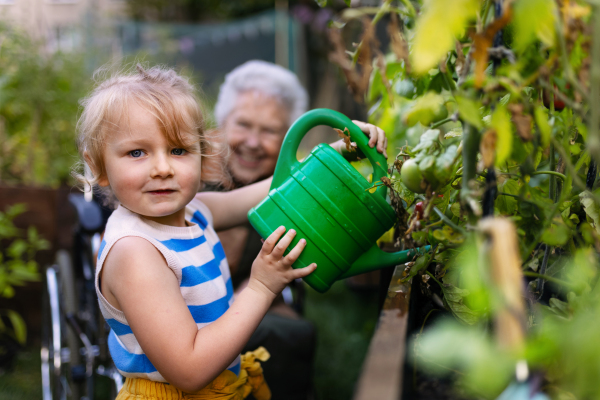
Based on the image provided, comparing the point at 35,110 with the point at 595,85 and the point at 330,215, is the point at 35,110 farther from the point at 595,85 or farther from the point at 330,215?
the point at 595,85

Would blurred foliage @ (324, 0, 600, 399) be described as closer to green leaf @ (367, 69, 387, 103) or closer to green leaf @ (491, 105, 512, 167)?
green leaf @ (491, 105, 512, 167)

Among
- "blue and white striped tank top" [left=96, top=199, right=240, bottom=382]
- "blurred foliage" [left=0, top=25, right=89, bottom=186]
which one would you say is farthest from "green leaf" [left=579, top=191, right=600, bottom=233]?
"blurred foliage" [left=0, top=25, right=89, bottom=186]

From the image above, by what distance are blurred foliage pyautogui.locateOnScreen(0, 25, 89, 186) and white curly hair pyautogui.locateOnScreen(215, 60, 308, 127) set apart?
1.13 metres

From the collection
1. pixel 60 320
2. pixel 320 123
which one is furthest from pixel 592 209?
pixel 60 320

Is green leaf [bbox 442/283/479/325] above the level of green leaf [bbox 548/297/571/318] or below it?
below

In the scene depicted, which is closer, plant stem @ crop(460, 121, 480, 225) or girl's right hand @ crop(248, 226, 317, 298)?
plant stem @ crop(460, 121, 480, 225)

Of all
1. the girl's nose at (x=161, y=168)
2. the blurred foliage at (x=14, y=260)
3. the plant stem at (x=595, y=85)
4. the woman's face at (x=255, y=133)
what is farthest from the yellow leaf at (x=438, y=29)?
the blurred foliage at (x=14, y=260)

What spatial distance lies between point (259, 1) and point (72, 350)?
6734 millimetres

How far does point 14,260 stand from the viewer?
2029mm

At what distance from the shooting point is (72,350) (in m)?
1.73

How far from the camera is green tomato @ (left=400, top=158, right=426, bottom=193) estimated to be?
613 mm

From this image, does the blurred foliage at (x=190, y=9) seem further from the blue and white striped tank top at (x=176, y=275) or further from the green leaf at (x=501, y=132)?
the green leaf at (x=501, y=132)

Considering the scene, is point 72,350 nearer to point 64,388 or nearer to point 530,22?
point 64,388

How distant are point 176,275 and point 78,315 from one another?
109 cm
